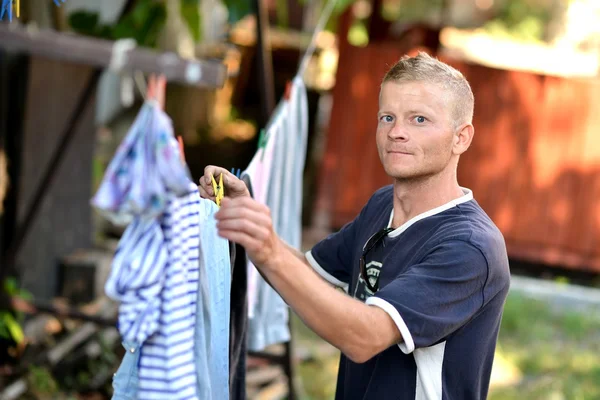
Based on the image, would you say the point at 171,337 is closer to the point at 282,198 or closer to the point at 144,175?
the point at 144,175

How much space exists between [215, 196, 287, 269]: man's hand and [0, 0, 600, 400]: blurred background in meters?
2.31

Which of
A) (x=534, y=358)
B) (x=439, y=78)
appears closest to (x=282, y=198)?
(x=439, y=78)

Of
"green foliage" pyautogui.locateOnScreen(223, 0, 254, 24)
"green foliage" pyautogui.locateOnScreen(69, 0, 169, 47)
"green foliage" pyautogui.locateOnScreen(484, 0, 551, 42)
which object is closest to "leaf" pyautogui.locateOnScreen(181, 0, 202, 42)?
"green foliage" pyautogui.locateOnScreen(223, 0, 254, 24)

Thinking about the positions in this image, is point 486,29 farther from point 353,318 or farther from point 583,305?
point 353,318

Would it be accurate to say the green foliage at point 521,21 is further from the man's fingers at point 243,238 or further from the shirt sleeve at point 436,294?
the man's fingers at point 243,238

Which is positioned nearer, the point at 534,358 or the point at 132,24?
the point at 132,24

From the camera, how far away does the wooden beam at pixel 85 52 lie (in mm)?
3676

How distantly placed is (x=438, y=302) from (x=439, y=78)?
60cm

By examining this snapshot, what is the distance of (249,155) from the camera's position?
1083 centimetres

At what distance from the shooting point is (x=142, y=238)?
162 centimetres

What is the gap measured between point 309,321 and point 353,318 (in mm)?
98

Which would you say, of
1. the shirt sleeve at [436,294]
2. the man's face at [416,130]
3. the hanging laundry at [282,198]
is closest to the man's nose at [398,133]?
the man's face at [416,130]

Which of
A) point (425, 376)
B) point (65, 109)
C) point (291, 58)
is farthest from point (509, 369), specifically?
point (291, 58)

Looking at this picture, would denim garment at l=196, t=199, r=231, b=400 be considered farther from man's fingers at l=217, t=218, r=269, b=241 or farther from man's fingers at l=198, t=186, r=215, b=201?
man's fingers at l=217, t=218, r=269, b=241
